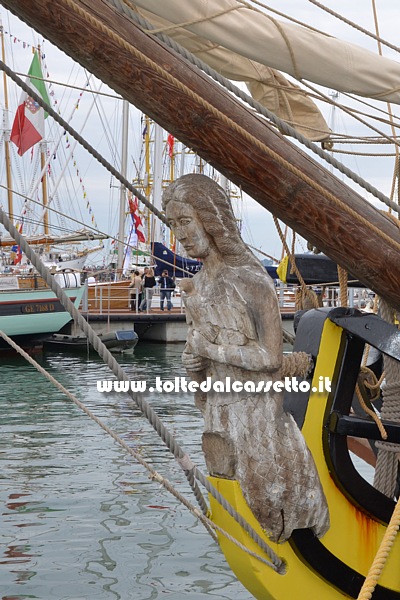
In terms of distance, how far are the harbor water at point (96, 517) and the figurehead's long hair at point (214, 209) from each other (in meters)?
3.08

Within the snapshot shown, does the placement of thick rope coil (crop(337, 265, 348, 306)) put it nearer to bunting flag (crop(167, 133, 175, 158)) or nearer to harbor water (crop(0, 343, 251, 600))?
harbor water (crop(0, 343, 251, 600))

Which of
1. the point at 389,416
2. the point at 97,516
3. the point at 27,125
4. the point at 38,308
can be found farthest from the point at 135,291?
the point at 389,416

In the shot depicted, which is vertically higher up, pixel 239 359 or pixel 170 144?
pixel 170 144

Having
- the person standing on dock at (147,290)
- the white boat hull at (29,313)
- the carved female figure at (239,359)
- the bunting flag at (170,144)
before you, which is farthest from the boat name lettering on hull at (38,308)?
the carved female figure at (239,359)

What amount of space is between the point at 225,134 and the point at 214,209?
0.27 metres

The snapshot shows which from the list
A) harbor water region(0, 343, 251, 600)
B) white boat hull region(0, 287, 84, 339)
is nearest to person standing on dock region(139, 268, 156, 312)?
white boat hull region(0, 287, 84, 339)

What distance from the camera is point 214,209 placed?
3.20 meters

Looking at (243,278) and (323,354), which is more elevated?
(243,278)

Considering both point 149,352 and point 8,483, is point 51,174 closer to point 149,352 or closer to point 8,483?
point 149,352

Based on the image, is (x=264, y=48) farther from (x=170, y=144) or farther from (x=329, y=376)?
(x=170, y=144)

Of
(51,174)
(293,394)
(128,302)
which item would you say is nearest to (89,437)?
(293,394)

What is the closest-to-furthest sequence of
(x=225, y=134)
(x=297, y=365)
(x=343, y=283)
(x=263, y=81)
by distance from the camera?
(x=225, y=134), (x=297, y=365), (x=343, y=283), (x=263, y=81)

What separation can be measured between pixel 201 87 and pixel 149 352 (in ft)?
65.8

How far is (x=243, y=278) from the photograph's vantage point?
3225 mm
